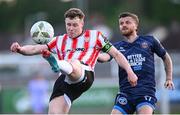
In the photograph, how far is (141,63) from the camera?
12289 millimetres

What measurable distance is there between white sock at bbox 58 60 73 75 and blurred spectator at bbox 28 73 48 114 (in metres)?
13.7

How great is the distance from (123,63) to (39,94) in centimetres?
1362

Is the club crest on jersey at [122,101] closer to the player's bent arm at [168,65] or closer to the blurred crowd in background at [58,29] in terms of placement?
the player's bent arm at [168,65]

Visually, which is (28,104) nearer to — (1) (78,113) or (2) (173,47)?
(1) (78,113)

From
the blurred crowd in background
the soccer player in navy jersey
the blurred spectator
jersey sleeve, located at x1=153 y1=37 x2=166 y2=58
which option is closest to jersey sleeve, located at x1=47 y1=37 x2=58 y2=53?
the soccer player in navy jersey

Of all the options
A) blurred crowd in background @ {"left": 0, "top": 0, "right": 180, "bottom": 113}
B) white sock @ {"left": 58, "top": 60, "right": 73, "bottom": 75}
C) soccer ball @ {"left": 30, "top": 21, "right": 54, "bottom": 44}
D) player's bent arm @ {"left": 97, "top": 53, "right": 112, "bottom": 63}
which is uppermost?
blurred crowd in background @ {"left": 0, "top": 0, "right": 180, "bottom": 113}

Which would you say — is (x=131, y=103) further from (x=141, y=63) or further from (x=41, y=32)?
(x=41, y=32)

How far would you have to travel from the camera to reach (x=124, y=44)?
12.6m

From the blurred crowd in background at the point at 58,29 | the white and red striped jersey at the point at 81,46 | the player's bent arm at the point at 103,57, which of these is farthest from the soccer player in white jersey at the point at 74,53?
the blurred crowd in background at the point at 58,29

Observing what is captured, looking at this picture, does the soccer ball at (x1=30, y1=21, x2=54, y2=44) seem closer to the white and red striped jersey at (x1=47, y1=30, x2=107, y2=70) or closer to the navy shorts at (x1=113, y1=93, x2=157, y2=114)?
the white and red striped jersey at (x1=47, y1=30, x2=107, y2=70)

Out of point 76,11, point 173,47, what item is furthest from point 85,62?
point 173,47

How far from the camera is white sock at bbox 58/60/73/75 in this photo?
36.9ft

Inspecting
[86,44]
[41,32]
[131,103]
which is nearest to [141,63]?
[131,103]

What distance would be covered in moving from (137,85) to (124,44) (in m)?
0.73
